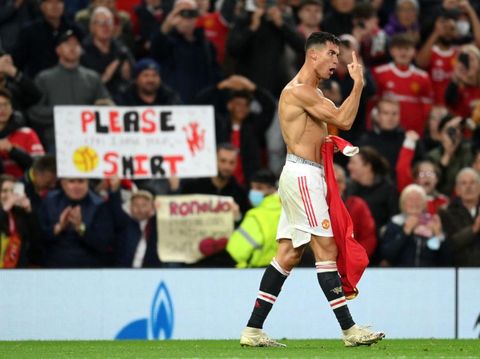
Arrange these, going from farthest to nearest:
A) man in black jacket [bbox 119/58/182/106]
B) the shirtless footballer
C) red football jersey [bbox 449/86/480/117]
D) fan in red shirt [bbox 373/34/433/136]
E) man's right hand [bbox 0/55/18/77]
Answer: red football jersey [bbox 449/86/480/117] → fan in red shirt [bbox 373/34/433/136] → man in black jacket [bbox 119/58/182/106] → man's right hand [bbox 0/55/18/77] → the shirtless footballer

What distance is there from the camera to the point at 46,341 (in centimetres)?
1268

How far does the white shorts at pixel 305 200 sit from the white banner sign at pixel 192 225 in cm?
389

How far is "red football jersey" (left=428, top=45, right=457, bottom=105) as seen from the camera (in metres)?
18.1

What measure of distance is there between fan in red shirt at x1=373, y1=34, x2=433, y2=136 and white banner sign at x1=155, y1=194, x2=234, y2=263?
3.72 metres

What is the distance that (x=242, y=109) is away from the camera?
53.8 ft

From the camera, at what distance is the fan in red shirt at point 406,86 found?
1725 centimetres

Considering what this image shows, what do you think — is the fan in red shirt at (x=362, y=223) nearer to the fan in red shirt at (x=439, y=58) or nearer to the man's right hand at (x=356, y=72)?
the man's right hand at (x=356, y=72)

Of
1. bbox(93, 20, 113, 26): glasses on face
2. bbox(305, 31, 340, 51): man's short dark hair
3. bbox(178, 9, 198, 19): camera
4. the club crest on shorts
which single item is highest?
bbox(178, 9, 198, 19): camera

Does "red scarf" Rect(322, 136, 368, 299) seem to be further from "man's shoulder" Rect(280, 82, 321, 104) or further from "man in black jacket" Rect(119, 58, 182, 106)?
"man in black jacket" Rect(119, 58, 182, 106)

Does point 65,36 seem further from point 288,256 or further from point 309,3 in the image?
point 288,256

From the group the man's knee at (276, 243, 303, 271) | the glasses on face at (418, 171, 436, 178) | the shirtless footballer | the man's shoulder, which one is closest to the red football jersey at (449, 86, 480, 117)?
the glasses on face at (418, 171, 436, 178)

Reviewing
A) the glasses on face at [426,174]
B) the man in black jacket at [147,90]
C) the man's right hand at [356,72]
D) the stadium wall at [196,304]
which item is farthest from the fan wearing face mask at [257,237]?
the man's right hand at [356,72]

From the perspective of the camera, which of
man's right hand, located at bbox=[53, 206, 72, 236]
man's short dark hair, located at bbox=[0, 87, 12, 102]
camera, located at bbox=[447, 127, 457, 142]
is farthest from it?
camera, located at bbox=[447, 127, 457, 142]

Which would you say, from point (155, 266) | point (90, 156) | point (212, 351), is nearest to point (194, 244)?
point (155, 266)
